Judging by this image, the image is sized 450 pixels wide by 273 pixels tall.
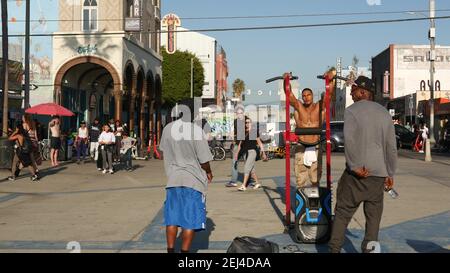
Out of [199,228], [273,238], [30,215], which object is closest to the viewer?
[199,228]

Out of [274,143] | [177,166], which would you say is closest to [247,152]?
[177,166]

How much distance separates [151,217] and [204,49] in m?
75.7

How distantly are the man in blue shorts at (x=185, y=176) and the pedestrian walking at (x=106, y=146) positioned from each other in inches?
457

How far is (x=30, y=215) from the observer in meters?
9.20

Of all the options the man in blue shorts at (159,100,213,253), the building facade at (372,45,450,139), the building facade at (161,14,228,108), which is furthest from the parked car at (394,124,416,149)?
the building facade at (161,14,228,108)

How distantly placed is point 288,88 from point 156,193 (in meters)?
5.60

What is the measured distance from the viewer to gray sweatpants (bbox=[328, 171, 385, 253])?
5285mm

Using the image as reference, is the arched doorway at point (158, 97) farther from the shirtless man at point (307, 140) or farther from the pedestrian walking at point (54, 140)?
the shirtless man at point (307, 140)

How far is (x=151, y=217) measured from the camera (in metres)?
8.94

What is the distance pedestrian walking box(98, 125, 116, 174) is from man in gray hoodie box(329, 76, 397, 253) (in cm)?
1258

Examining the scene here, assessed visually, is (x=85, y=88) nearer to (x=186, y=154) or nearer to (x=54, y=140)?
(x=54, y=140)

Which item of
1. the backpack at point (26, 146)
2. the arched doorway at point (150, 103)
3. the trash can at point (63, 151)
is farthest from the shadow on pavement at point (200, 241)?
the arched doorway at point (150, 103)

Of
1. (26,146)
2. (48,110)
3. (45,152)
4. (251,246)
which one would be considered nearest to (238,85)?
(45,152)
